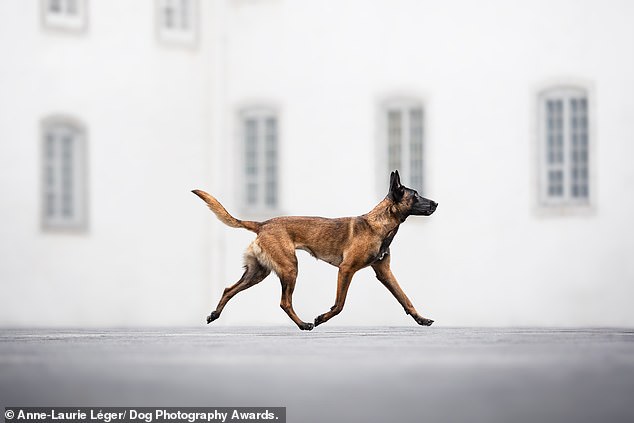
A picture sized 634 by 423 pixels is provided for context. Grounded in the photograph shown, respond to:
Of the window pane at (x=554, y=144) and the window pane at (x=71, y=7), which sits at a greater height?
the window pane at (x=71, y=7)

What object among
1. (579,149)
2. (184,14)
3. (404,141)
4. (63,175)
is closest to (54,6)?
(184,14)

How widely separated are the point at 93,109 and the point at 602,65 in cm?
852

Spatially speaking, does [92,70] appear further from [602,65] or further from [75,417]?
[75,417]

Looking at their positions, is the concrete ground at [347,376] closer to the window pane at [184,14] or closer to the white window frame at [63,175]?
the white window frame at [63,175]

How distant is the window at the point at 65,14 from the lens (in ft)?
83.8

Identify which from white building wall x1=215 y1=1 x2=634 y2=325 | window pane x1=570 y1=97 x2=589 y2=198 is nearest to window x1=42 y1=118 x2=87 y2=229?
white building wall x1=215 y1=1 x2=634 y2=325

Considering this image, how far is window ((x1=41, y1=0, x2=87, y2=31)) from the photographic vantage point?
25.5 metres

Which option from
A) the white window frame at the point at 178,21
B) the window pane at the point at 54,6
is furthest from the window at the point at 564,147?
the window pane at the point at 54,6

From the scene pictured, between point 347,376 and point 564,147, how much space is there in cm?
1453

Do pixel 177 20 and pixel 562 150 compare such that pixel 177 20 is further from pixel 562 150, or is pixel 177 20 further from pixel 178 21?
pixel 562 150

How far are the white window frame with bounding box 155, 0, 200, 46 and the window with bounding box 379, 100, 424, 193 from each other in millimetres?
4086

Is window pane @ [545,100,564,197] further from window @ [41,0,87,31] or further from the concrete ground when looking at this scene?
the concrete ground

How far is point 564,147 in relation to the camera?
23531 mm

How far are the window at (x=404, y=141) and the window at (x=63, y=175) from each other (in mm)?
5074
